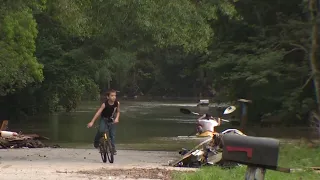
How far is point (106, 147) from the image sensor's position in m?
15.4

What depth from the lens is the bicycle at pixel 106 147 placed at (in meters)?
15.4

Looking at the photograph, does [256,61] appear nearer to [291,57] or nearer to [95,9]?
[291,57]

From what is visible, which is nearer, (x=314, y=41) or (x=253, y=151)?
(x=253, y=151)

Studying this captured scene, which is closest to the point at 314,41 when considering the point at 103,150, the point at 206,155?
the point at 206,155

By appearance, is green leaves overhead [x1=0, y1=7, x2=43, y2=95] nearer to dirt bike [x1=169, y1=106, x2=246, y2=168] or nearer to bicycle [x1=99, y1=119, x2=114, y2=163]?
bicycle [x1=99, y1=119, x2=114, y2=163]

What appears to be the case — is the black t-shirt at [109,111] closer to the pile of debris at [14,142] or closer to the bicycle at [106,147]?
the bicycle at [106,147]

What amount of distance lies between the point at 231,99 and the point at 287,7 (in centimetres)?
461

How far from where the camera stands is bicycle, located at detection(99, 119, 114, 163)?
15.4 m

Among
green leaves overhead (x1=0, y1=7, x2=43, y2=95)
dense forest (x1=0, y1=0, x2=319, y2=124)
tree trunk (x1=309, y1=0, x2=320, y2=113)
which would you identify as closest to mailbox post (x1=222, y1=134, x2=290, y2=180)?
tree trunk (x1=309, y1=0, x2=320, y2=113)

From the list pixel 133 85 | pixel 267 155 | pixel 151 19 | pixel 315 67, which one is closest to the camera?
pixel 267 155

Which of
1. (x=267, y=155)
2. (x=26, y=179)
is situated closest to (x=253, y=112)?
(x=26, y=179)

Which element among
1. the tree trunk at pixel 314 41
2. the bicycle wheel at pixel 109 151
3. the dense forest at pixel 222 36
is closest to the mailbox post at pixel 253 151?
the tree trunk at pixel 314 41

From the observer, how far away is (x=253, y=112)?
68.2 feet

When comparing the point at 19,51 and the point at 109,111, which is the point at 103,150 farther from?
the point at 19,51
